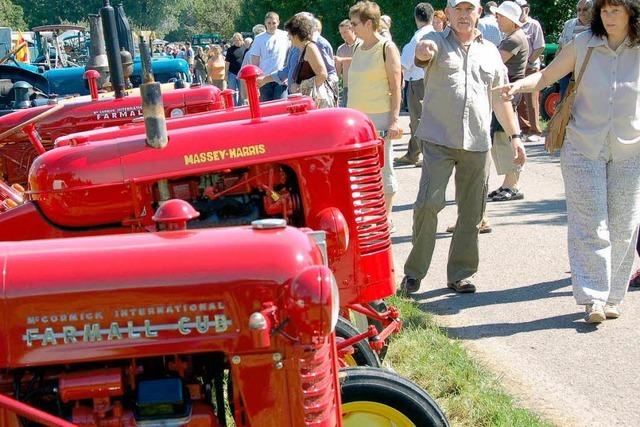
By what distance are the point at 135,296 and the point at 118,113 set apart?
224 inches

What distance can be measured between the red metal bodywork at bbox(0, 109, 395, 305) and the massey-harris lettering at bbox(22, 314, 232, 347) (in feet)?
5.26

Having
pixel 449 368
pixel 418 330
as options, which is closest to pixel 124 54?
pixel 418 330

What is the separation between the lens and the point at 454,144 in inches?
251

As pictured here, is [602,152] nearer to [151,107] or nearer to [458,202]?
[458,202]

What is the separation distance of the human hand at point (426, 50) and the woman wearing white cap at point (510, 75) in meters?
1.91

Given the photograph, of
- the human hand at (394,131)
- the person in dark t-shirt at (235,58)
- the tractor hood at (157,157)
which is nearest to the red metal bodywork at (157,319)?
the tractor hood at (157,157)

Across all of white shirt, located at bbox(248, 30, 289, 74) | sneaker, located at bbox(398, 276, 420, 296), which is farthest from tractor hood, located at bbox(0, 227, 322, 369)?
white shirt, located at bbox(248, 30, 289, 74)

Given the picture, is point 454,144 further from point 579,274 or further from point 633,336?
point 633,336

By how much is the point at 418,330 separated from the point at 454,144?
4.14ft

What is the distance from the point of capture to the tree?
54.6 m

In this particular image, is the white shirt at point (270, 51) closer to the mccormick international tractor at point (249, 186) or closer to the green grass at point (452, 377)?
the green grass at point (452, 377)

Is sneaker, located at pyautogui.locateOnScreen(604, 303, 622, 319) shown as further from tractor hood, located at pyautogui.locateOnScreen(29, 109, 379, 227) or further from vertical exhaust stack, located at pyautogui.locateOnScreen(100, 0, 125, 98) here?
vertical exhaust stack, located at pyautogui.locateOnScreen(100, 0, 125, 98)

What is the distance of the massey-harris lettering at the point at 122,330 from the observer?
2902mm

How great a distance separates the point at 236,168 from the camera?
4.73 m
